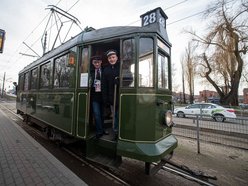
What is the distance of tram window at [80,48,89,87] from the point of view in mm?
4211

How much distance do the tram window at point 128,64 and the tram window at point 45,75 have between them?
3.13 metres

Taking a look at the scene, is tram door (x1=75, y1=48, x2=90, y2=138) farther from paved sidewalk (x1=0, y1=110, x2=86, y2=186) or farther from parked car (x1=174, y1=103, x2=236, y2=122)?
parked car (x1=174, y1=103, x2=236, y2=122)

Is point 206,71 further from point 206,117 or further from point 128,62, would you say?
point 128,62

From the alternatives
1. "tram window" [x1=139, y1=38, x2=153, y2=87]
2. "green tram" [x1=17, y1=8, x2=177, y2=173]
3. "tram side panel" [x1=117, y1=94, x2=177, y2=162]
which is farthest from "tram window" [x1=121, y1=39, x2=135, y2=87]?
"tram side panel" [x1=117, y1=94, x2=177, y2=162]

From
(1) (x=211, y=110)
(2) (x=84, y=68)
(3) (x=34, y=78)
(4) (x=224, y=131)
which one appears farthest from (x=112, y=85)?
(1) (x=211, y=110)

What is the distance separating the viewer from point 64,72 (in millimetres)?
4961

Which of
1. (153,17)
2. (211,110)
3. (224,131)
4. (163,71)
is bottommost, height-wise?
(224,131)

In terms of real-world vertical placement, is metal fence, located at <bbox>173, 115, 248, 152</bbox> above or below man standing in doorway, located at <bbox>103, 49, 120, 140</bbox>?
below

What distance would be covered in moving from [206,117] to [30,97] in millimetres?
6684

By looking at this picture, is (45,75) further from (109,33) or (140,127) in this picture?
(140,127)

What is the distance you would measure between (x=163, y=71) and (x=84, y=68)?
68.8 inches

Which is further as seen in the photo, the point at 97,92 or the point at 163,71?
the point at 163,71

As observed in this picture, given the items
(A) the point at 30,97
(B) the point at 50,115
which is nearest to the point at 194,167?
(B) the point at 50,115

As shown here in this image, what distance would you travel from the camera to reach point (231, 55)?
2453 centimetres
